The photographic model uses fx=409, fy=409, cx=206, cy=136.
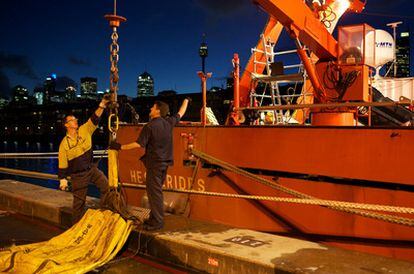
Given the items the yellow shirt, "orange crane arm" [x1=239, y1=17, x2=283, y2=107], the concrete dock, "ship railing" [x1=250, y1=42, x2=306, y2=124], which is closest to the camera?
the concrete dock

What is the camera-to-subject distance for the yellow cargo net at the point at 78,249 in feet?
14.9

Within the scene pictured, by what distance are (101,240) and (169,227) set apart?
36.6 inches

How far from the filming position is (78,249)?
5059mm

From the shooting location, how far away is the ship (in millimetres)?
5094

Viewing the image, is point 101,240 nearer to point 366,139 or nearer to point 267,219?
point 267,219

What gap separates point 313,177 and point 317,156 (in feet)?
1.18

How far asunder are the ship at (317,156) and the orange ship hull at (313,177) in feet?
0.05

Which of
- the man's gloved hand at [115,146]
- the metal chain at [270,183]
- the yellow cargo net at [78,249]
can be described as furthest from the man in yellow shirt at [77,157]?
the metal chain at [270,183]

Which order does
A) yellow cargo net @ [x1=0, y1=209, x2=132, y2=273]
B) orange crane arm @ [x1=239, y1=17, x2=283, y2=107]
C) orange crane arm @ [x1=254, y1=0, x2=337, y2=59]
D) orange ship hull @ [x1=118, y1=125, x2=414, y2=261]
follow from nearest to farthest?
yellow cargo net @ [x1=0, y1=209, x2=132, y2=273], orange ship hull @ [x1=118, y1=125, x2=414, y2=261], orange crane arm @ [x1=254, y1=0, x2=337, y2=59], orange crane arm @ [x1=239, y1=17, x2=283, y2=107]

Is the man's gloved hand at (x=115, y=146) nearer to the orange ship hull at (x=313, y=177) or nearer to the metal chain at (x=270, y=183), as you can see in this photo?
the metal chain at (x=270, y=183)

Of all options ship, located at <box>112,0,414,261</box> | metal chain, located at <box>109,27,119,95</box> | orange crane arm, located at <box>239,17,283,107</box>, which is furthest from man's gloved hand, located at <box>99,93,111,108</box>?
orange crane arm, located at <box>239,17,283,107</box>

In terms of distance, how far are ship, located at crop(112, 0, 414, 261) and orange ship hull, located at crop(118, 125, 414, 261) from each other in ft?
0.05

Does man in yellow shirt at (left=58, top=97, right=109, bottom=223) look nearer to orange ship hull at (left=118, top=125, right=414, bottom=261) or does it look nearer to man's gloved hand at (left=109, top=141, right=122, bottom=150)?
man's gloved hand at (left=109, top=141, right=122, bottom=150)

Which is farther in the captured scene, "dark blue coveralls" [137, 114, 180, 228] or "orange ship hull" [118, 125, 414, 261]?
"dark blue coveralls" [137, 114, 180, 228]
